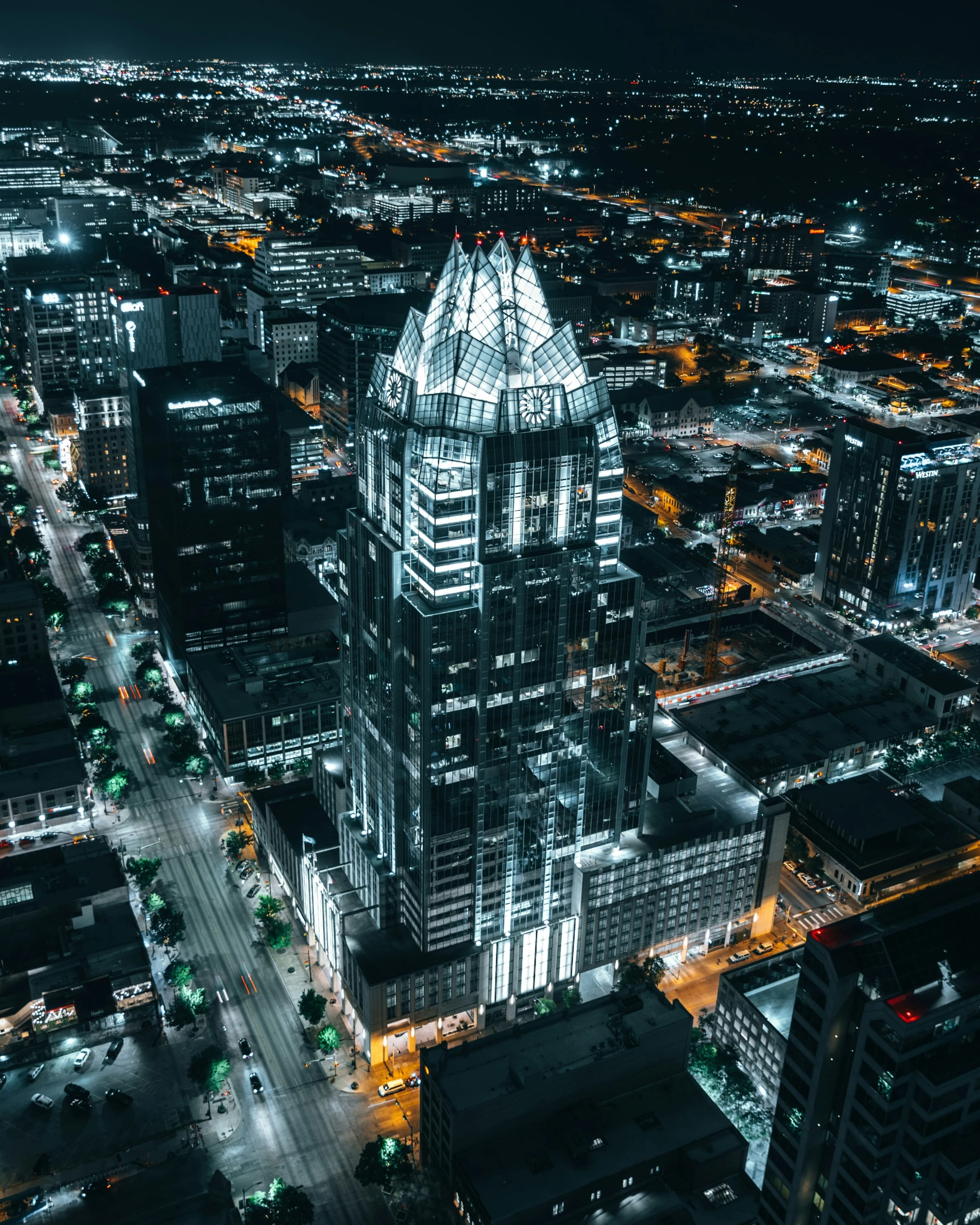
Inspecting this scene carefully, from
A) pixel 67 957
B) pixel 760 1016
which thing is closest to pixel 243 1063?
pixel 67 957

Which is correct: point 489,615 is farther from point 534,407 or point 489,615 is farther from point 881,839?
point 881,839

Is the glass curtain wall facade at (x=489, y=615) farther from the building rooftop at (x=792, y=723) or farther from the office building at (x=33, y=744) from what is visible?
the office building at (x=33, y=744)

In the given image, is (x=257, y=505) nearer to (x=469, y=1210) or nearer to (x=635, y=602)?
(x=635, y=602)

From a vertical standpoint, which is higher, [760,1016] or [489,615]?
[489,615]

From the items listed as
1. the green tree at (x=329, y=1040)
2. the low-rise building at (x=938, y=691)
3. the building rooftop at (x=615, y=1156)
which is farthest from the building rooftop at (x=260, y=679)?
the low-rise building at (x=938, y=691)

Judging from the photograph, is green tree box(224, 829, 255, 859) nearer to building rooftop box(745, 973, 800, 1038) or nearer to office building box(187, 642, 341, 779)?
office building box(187, 642, 341, 779)

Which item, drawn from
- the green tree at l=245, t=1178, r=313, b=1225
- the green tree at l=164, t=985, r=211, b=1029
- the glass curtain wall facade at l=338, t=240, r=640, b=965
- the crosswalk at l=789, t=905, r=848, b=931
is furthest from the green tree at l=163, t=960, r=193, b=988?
the crosswalk at l=789, t=905, r=848, b=931
